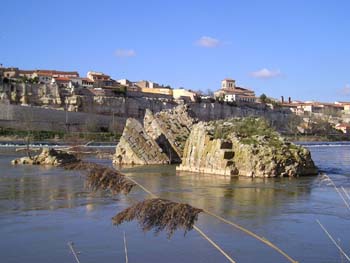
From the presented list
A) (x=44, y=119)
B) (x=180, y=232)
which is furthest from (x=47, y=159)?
(x=44, y=119)

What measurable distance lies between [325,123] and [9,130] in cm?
8618

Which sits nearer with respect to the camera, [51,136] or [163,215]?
[163,215]

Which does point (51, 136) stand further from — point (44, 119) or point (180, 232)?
point (180, 232)

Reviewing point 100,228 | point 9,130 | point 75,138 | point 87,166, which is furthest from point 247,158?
point 9,130

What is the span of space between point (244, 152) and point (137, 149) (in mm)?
11880

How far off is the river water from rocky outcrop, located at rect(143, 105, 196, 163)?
47.1 feet

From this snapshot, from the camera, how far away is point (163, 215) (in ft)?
13.5

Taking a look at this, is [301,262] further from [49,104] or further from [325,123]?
[325,123]

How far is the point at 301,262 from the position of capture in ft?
32.4

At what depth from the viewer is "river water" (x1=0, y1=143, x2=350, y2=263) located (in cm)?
1055

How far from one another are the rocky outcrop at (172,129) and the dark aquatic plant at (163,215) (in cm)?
3442

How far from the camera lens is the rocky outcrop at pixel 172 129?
39.2 m

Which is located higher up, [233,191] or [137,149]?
[137,149]

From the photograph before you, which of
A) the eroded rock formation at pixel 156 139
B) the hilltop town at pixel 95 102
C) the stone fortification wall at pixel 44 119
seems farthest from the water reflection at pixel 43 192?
the hilltop town at pixel 95 102
